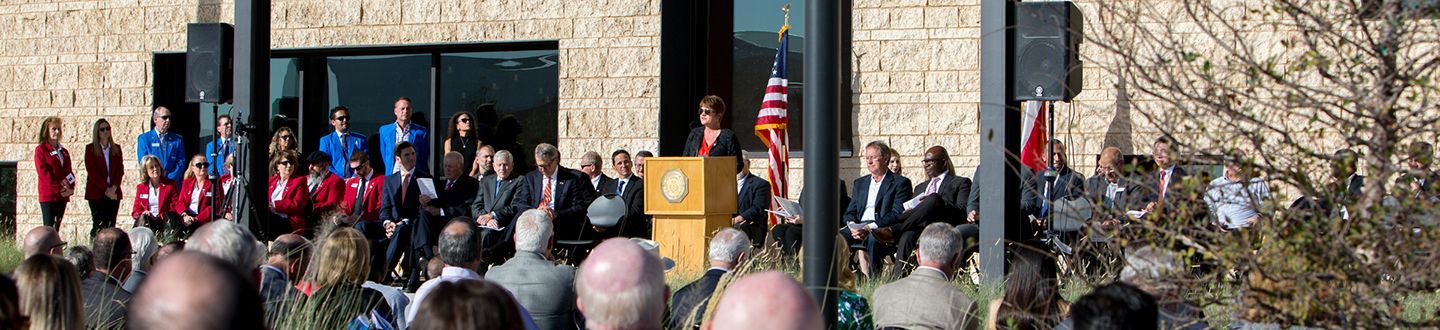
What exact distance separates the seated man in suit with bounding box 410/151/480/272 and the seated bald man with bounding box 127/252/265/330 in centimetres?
902

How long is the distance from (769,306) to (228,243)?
8.75 feet

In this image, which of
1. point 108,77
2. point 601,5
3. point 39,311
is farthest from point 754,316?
point 108,77

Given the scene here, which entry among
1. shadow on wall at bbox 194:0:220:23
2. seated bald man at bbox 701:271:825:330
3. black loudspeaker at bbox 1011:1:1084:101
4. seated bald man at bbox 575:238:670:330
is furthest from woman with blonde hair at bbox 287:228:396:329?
shadow on wall at bbox 194:0:220:23

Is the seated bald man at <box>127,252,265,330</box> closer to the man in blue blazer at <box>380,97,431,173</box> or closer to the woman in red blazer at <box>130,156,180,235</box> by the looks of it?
the man in blue blazer at <box>380,97,431,173</box>

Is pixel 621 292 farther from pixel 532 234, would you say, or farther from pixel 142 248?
pixel 142 248

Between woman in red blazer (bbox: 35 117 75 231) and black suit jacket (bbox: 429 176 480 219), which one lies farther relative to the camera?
woman in red blazer (bbox: 35 117 75 231)

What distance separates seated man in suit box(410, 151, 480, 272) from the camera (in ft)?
38.8

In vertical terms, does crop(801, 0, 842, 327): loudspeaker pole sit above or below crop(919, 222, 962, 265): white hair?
above

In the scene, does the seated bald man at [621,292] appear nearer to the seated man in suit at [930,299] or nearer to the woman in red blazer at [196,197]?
the seated man in suit at [930,299]

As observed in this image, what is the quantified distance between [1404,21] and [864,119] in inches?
360

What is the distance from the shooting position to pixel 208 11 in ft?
49.9

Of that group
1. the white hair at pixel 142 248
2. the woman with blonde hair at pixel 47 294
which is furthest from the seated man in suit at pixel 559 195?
the woman with blonde hair at pixel 47 294

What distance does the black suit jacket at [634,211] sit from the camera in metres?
11.7

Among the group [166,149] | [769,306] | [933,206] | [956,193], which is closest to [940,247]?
[769,306]
